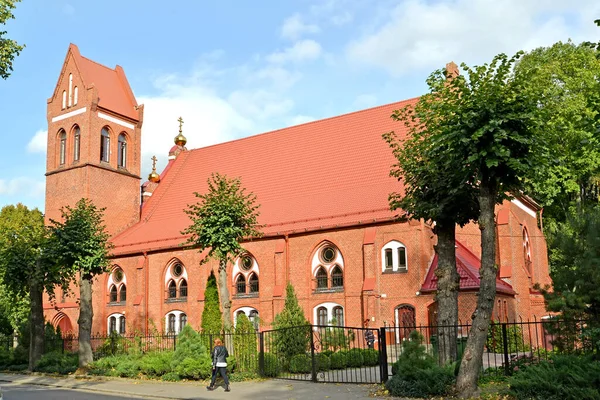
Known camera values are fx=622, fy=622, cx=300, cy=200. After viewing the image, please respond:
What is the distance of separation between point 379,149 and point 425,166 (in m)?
15.4

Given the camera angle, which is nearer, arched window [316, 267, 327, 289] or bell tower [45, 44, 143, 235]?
arched window [316, 267, 327, 289]

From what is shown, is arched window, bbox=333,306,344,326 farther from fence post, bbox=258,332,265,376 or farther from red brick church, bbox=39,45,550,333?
fence post, bbox=258,332,265,376

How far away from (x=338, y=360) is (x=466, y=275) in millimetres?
7380

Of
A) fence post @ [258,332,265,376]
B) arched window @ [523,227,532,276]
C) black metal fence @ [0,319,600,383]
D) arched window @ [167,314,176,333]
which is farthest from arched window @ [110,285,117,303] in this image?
arched window @ [523,227,532,276]

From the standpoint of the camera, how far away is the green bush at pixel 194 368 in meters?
17.9

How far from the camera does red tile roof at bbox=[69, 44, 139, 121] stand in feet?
122

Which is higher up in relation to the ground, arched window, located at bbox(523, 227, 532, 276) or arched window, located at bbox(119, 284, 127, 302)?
arched window, located at bbox(523, 227, 532, 276)

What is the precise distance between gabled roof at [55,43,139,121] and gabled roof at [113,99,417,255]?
4.50m

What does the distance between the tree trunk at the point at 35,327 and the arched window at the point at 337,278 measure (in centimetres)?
1252

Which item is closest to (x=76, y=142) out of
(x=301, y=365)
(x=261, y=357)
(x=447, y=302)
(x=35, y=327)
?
(x=35, y=327)

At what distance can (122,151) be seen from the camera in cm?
3809

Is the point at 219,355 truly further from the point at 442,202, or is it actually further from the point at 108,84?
the point at 108,84

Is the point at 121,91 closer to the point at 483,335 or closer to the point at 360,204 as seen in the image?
the point at 360,204

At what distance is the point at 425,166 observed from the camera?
15250mm
